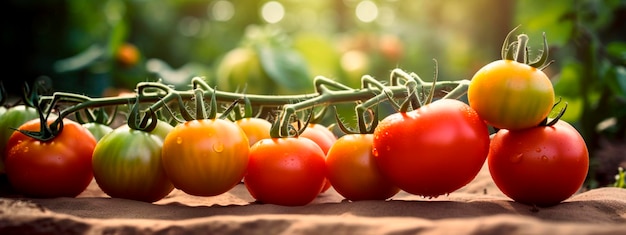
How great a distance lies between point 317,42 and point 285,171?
346 centimetres

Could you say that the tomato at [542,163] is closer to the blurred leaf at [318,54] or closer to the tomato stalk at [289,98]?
the tomato stalk at [289,98]

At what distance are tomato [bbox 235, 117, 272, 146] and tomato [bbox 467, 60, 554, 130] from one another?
61cm

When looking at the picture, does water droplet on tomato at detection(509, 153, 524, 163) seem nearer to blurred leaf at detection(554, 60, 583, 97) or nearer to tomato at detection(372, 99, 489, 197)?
tomato at detection(372, 99, 489, 197)

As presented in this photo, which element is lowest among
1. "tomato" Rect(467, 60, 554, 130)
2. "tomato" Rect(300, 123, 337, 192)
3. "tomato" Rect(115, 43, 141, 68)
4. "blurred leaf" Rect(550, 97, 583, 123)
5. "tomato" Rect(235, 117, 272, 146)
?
"blurred leaf" Rect(550, 97, 583, 123)

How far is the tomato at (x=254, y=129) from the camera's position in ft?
6.20

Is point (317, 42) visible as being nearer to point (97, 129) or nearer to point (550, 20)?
point (550, 20)

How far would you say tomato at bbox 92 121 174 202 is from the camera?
168cm

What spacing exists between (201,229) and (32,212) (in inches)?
15.9

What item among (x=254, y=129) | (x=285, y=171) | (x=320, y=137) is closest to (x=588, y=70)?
(x=320, y=137)

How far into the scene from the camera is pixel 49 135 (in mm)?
1738

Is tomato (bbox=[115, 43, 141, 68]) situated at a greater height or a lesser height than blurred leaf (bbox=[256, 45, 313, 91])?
greater

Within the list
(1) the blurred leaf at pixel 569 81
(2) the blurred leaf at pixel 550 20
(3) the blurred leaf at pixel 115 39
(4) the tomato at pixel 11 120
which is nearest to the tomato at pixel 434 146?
(4) the tomato at pixel 11 120

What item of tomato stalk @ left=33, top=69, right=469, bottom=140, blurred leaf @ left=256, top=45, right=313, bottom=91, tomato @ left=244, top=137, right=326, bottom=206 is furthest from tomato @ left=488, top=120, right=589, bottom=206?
blurred leaf @ left=256, top=45, right=313, bottom=91

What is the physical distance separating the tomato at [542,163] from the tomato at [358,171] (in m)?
0.27
